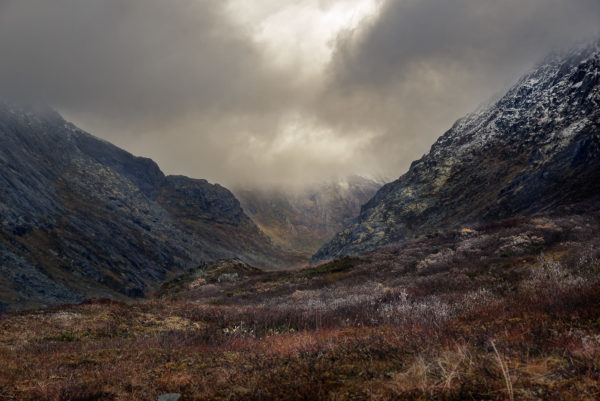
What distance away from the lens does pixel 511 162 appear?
54.1 m

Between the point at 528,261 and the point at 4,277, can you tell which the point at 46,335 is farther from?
the point at 4,277

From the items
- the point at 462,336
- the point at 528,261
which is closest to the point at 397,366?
the point at 462,336

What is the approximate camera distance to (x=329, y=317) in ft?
33.3

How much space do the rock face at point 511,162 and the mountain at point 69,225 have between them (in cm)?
4807

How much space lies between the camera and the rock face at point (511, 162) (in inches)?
1468

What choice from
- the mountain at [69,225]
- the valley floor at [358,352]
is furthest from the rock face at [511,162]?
the mountain at [69,225]

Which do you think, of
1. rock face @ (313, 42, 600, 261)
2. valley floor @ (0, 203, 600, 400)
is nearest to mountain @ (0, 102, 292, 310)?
valley floor @ (0, 203, 600, 400)

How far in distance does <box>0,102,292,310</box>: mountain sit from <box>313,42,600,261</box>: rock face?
1893 inches

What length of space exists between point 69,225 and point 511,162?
83.6 meters

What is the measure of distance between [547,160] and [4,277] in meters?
66.5

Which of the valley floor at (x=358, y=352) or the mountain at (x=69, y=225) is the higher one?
the mountain at (x=69, y=225)

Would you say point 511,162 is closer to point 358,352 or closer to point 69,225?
point 358,352

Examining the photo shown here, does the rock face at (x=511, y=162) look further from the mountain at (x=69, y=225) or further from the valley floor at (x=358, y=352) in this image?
the mountain at (x=69, y=225)

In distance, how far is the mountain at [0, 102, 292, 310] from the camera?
38.4m
